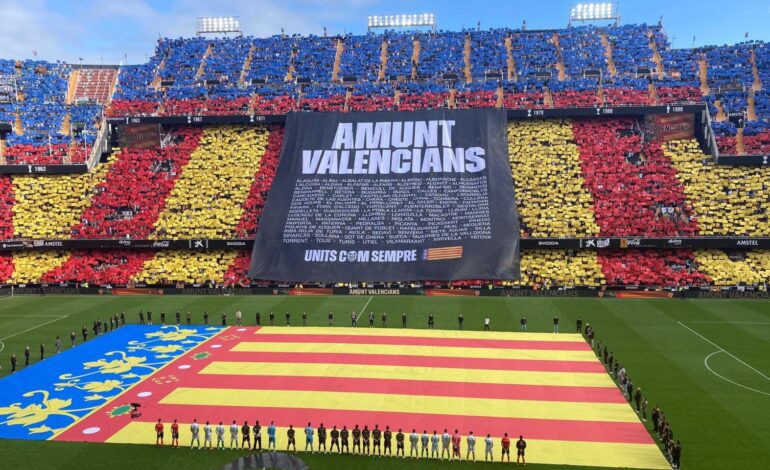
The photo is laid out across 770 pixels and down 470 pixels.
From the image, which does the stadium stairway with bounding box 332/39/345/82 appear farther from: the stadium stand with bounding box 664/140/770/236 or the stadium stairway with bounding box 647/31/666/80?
the stadium stand with bounding box 664/140/770/236

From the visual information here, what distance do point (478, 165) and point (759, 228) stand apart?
23758mm

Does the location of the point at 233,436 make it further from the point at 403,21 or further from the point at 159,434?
the point at 403,21

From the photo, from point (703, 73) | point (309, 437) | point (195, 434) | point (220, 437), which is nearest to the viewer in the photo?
point (309, 437)

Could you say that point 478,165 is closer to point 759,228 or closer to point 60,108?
point 759,228

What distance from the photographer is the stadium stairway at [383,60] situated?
6962cm

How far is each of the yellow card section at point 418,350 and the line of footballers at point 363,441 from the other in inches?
388

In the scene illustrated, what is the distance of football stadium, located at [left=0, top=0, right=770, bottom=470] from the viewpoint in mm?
22594

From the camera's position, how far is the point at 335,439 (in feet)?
67.2

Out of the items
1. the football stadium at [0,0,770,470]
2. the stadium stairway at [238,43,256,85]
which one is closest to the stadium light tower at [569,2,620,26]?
the football stadium at [0,0,770,470]

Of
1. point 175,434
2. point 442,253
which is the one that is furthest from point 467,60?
point 175,434

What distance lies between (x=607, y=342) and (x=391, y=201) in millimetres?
25299

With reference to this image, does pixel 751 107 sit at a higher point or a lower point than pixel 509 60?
lower

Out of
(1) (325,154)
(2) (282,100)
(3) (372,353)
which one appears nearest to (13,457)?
(3) (372,353)

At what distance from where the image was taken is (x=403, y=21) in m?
82.9
